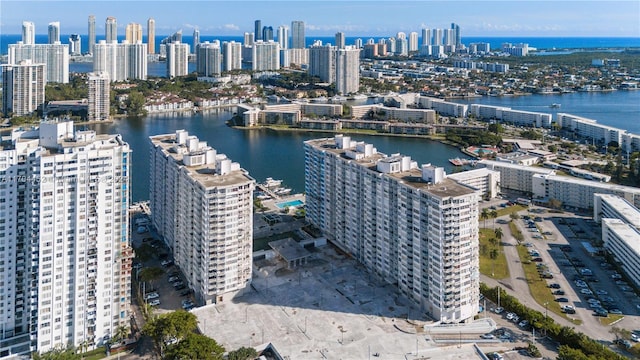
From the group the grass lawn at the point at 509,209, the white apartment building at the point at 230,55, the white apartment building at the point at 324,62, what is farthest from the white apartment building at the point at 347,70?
the grass lawn at the point at 509,209

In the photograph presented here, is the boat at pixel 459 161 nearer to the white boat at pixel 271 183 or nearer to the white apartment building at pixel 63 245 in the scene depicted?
the white boat at pixel 271 183

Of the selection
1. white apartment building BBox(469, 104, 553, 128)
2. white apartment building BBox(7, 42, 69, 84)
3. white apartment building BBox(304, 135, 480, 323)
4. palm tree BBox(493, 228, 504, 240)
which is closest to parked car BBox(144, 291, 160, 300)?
white apartment building BBox(304, 135, 480, 323)

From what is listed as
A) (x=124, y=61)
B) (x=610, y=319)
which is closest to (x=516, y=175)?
(x=610, y=319)

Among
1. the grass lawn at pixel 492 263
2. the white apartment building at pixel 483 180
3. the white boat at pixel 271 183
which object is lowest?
the grass lawn at pixel 492 263

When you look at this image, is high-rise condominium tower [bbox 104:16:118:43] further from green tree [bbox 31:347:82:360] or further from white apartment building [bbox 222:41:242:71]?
green tree [bbox 31:347:82:360]

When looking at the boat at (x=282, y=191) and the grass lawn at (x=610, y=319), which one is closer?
the grass lawn at (x=610, y=319)

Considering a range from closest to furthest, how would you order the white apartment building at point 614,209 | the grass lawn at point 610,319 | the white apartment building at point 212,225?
the grass lawn at point 610,319
the white apartment building at point 212,225
the white apartment building at point 614,209
